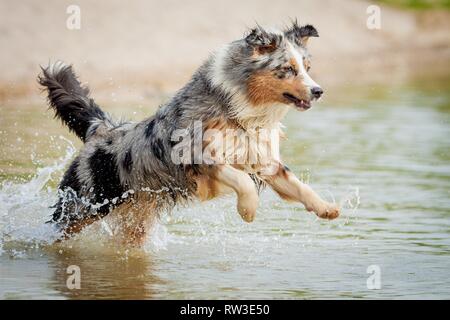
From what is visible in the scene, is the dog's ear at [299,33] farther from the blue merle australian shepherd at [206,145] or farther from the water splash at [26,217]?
the water splash at [26,217]

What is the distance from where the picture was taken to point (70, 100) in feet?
27.1

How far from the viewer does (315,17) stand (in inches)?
826

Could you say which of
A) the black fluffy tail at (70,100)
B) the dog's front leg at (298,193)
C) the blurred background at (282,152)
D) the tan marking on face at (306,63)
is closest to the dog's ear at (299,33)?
the tan marking on face at (306,63)

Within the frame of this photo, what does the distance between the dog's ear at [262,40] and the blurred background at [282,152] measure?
1.28 feet

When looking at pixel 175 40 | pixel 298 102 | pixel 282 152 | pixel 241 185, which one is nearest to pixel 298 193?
pixel 241 185

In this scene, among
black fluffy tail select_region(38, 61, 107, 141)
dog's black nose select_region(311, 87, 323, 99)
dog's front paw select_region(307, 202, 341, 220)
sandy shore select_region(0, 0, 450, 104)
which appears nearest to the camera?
dog's black nose select_region(311, 87, 323, 99)

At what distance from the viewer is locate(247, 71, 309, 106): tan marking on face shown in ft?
23.5

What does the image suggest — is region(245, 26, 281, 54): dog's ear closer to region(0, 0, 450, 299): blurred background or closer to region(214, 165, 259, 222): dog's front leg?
region(0, 0, 450, 299): blurred background

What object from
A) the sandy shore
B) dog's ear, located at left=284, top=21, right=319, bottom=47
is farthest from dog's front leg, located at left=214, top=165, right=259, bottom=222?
the sandy shore

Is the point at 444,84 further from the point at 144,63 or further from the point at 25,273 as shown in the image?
the point at 25,273

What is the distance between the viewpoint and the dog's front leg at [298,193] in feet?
24.5

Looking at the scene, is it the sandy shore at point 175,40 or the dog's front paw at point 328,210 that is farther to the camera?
the sandy shore at point 175,40

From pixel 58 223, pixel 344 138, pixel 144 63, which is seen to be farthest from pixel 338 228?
pixel 144 63

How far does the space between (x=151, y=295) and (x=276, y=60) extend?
1.92 m
